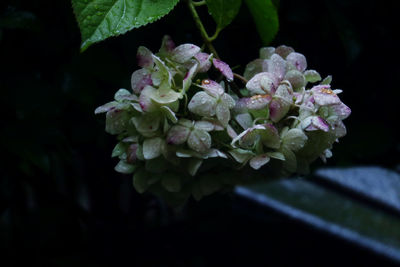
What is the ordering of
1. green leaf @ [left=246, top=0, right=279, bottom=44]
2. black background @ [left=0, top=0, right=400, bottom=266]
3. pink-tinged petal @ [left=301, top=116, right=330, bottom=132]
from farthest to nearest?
black background @ [left=0, top=0, right=400, bottom=266] → green leaf @ [left=246, top=0, right=279, bottom=44] → pink-tinged petal @ [left=301, top=116, right=330, bottom=132]

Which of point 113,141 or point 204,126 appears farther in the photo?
point 113,141

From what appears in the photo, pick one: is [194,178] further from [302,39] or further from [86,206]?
[86,206]

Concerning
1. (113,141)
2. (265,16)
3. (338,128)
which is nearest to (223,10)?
(265,16)

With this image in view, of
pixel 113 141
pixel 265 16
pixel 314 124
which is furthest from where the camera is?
pixel 113 141

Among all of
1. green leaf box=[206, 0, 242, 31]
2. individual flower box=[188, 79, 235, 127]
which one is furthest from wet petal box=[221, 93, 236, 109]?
green leaf box=[206, 0, 242, 31]

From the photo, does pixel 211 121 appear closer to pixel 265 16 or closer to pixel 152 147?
pixel 152 147

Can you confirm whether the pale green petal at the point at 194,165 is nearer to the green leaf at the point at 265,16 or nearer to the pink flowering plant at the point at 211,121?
the pink flowering plant at the point at 211,121

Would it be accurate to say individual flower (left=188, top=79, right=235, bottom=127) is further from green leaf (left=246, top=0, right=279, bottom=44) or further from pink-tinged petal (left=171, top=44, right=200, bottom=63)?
green leaf (left=246, top=0, right=279, bottom=44)

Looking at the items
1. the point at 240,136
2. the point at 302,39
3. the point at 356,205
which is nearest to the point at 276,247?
the point at 356,205
